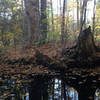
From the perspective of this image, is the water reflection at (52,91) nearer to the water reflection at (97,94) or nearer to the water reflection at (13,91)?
the water reflection at (13,91)

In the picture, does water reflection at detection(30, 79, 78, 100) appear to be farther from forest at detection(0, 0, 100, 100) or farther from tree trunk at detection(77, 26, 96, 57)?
tree trunk at detection(77, 26, 96, 57)

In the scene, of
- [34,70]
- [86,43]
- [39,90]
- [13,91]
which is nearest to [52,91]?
[39,90]

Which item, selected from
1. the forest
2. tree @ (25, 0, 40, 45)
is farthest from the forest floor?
tree @ (25, 0, 40, 45)

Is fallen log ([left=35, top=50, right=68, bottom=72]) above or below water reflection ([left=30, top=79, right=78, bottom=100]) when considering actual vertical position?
above

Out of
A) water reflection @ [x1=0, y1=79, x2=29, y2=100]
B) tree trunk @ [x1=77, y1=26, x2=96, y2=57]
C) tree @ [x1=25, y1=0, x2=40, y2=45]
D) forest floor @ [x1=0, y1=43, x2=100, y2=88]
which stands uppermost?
tree @ [x1=25, y1=0, x2=40, y2=45]

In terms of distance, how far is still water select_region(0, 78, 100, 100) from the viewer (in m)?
3.71

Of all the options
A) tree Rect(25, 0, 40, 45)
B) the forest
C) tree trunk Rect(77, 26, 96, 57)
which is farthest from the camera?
tree Rect(25, 0, 40, 45)

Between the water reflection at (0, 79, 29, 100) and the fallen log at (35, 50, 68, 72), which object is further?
the fallen log at (35, 50, 68, 72)

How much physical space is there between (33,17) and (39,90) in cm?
657

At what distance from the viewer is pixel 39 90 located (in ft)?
13.8

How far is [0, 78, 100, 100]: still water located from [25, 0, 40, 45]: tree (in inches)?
198

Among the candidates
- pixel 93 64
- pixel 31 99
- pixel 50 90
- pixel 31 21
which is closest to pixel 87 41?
pixel 93 64

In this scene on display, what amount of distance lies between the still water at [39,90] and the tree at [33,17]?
5036 millimetres

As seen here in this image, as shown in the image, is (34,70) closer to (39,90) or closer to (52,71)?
(52,71)
